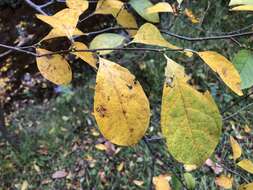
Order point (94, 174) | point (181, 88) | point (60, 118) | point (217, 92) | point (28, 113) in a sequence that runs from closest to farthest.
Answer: point (181, 88) → point (94, 174) → point (217, 92) → point (60, 118) → point (28, 113)

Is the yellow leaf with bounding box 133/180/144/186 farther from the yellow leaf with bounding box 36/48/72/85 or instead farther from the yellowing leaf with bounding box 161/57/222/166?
the yellowing leaf with bounding box 161/57/222/166

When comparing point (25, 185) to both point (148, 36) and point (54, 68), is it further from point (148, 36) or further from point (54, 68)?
point (148, 36)

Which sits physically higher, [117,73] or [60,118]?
[117,73]

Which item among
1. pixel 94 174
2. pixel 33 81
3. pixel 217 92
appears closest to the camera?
pixel 94 174

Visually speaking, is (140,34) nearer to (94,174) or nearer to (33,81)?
(94,174)

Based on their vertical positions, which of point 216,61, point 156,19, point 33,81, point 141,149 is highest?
point 216,61

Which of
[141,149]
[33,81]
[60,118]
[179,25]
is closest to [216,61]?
[141,149]

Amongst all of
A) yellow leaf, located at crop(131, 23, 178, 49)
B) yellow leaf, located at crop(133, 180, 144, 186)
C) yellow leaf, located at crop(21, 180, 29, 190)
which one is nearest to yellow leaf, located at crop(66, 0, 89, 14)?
yellow leaf, located at crop(131, 23, 178, 49)
